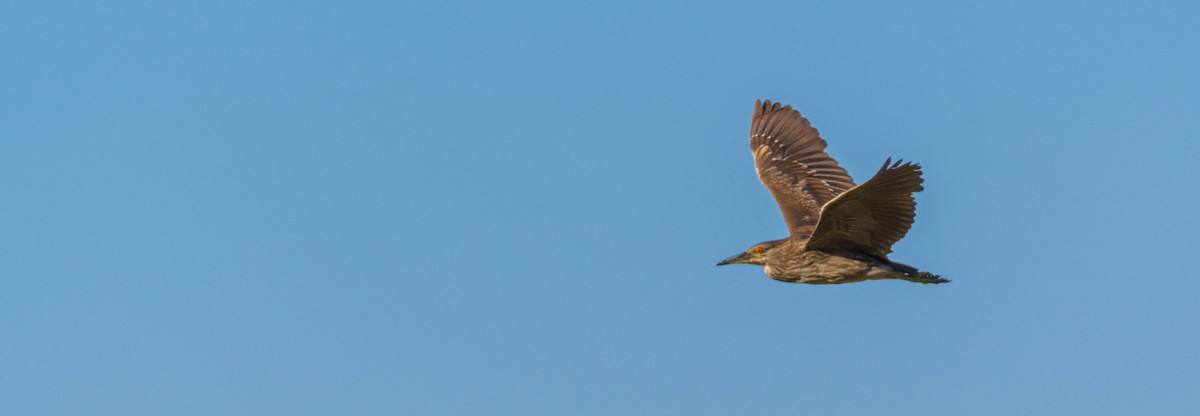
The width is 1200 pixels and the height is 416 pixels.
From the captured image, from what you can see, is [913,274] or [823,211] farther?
[913,274]

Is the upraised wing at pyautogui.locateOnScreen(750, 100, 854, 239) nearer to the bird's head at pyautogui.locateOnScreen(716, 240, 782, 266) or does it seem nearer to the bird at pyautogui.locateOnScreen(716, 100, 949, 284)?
the bird at pyautogui.locateOnScreen(716, 100, 949, 284)

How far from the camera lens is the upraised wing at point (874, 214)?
1664cm

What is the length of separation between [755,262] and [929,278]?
2.32 metres

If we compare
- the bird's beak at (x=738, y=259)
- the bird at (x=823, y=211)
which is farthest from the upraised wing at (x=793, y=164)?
the bird's beak at (x=738, y=259)

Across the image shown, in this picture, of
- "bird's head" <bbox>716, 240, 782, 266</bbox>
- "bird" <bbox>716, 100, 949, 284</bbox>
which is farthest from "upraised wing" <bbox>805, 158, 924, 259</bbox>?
"bird's head" <bbox>716, 240, 782, 266</bbox>

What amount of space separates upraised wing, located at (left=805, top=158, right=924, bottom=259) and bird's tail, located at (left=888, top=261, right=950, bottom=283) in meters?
0.30

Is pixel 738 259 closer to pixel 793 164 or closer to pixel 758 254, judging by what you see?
pixel 758 254

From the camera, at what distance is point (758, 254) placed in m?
18.9

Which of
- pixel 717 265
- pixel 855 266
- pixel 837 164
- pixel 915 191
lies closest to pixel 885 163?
pixel 915 191

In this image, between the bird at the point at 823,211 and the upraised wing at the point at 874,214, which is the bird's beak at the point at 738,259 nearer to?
the bird at the point at 823,211

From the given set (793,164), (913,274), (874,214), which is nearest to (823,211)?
(874,214)

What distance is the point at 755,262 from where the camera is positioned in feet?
62.5

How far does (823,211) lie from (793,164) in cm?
478

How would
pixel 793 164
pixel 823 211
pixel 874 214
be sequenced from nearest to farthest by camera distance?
pixel 823 211 → pixel 874 214 → pixel 793 164
